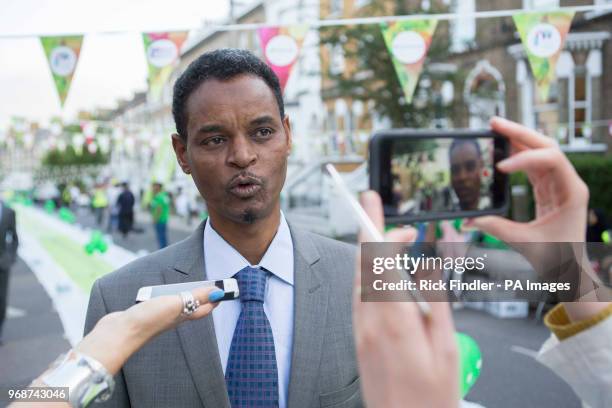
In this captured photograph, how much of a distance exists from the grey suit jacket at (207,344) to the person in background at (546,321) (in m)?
0.68

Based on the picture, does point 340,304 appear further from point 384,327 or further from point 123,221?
point 123,221

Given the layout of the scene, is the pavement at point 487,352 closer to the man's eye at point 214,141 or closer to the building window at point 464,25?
the man's eye at point 214,141

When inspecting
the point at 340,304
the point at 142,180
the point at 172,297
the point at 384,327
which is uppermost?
the point at 384,327

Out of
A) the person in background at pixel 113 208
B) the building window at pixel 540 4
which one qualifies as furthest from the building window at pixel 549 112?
the person in background at pixel 113 208

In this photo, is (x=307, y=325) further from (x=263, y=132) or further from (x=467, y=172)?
(x=467, y=172)

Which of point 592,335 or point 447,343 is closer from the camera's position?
point 447,343

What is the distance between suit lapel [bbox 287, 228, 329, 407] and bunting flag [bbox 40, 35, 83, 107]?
4531 millimetres

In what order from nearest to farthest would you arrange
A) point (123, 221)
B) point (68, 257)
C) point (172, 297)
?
point (172, 297), point (68, 257), point (123, 221)

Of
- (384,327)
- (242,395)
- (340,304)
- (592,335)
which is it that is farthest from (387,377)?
(340,304)

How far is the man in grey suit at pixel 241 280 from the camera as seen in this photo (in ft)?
5.25

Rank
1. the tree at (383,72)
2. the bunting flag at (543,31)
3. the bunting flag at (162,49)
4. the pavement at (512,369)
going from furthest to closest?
the tree at (383,72), the bunting flag at (162,49), the bunting flag at (543,31), the pavement at (512,369)

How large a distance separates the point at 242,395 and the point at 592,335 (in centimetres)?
99

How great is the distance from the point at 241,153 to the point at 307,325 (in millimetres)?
600

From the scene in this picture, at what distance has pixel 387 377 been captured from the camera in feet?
2.38
